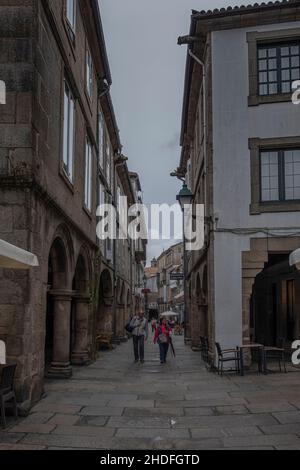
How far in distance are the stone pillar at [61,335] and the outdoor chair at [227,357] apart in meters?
3.83

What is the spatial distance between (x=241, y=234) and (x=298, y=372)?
3.94 m

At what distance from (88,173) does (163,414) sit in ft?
31.9

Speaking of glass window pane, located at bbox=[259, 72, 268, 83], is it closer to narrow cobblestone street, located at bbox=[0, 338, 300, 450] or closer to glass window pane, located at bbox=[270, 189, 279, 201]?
glass window pane, located at bbox=[270, 189, 279, 201]

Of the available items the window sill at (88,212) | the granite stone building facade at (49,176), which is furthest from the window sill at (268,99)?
the window sill at (88,212)

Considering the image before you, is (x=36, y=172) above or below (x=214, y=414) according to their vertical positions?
above

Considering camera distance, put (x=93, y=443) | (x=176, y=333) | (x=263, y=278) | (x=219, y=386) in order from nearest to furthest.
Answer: (x=93, y=443)
(x=219, y=386)
(x=263, y=278)
(x=176, y=333)

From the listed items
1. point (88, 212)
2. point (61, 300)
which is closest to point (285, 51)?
point (88, 212)

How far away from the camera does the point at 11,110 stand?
9.30 m

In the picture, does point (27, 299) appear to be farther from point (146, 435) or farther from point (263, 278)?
point (263, 278)

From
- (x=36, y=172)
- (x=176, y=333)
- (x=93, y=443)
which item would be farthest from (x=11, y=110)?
(x=176, y=333)

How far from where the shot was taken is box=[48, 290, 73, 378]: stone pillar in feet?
42.5

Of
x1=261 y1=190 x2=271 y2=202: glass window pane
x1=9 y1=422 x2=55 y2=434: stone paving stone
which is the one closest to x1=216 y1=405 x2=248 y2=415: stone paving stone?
x1=9 y1=422 x2=55 y2=434: stone paving stone

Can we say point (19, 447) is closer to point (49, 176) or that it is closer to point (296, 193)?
point (49, 176)

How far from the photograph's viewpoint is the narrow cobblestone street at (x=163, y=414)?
6988 millimetres
